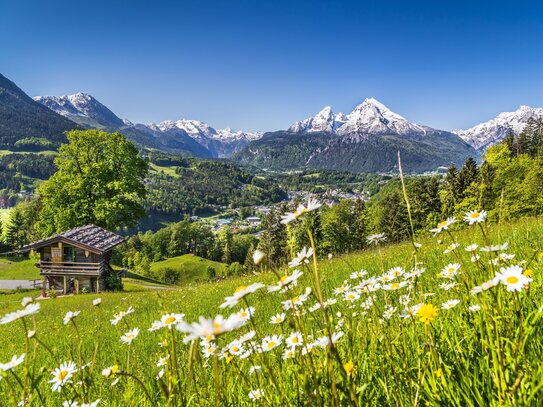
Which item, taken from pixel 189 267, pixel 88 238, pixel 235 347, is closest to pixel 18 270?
pixel 88 238

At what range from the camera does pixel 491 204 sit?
3944 centimetres

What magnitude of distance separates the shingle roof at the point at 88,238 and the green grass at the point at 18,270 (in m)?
13.7

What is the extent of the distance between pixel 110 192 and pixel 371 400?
3019cm

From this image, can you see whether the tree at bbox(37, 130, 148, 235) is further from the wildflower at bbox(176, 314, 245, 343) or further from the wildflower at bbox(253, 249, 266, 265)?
the wildflower at bbox(176, 314, 245, 343)

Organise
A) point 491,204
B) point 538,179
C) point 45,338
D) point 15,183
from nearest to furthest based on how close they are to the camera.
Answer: point 45,338
point 538,179
point 491,204
point 15,183

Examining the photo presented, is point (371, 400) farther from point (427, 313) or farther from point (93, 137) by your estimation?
point (93, 137)

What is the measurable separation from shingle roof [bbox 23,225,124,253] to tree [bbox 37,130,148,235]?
980mm

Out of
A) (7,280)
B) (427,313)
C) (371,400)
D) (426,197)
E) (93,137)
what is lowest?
(7,280)

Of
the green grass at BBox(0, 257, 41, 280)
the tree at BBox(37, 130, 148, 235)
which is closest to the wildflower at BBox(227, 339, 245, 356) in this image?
the tree at BBox(37, 130, 148, 235)

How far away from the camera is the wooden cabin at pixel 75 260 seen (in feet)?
86.0

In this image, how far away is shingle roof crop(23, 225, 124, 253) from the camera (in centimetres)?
2561

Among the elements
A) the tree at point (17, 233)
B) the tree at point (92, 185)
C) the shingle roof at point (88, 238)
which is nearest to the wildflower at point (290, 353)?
the shingle roof at point (88, 238)

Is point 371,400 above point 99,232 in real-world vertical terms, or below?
above

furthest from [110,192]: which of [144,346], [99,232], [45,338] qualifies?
[144,346]
